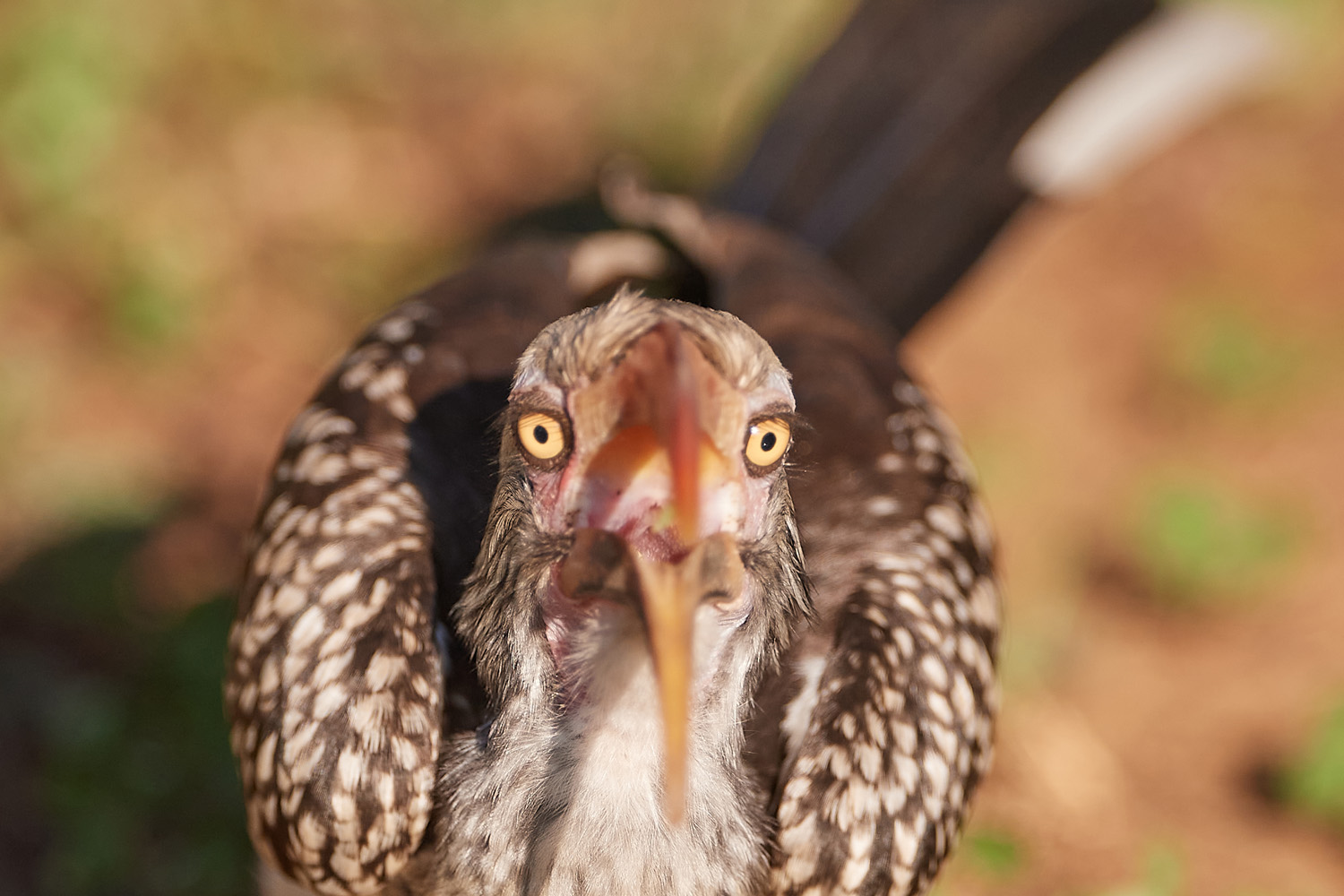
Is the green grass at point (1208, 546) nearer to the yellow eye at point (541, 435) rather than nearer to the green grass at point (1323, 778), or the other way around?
the green grass at point (1323, 778)

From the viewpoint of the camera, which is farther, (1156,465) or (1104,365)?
(1104,365)

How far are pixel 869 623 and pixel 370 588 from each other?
1.14 meters

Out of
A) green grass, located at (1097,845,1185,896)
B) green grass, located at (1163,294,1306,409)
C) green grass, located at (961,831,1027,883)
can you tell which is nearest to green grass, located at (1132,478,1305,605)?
green grass, located at (1163,294,1306,409)

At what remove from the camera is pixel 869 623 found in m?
2.76

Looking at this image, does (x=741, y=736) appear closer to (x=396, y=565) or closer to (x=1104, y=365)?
(x=396, y=565)

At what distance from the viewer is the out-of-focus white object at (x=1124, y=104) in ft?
13.8

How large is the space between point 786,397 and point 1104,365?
4.17m

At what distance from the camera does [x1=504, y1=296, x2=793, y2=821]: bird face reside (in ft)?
6.10

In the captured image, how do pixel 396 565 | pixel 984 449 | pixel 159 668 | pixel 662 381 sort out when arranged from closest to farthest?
pixel 662 381 → pixel 396 565 → pixel 159 668 → pixel 984 449

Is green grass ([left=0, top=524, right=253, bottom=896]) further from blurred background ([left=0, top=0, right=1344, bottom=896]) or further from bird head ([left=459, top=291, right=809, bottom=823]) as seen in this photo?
bird head ([left=459, top=291, right=809, bottom=823])

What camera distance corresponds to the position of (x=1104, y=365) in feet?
19.0

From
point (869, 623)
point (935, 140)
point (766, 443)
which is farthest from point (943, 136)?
point (766, 443)

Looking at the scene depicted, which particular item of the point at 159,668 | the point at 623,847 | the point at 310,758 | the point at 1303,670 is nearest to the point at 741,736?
the point at 623,847

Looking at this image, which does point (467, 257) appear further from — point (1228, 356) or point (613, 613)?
point (613, 613)
